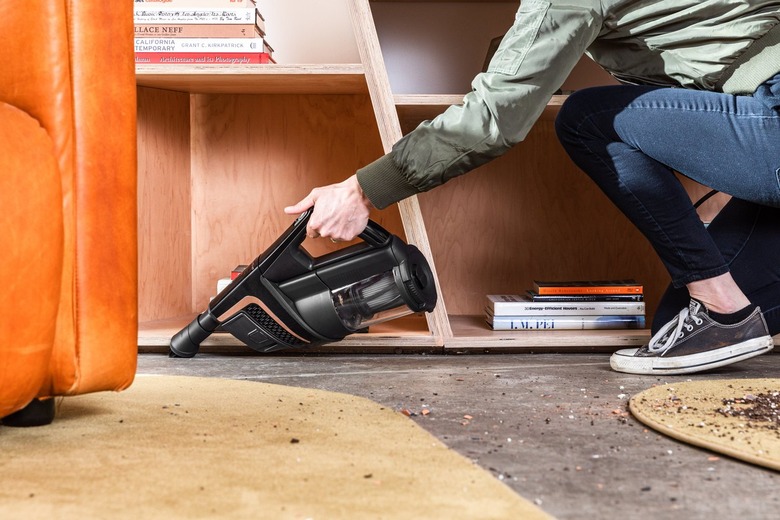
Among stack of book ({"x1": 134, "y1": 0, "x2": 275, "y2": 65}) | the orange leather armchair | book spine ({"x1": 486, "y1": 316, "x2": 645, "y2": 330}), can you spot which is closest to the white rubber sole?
book spine ({"x1": 486, "y1": 316, "x2": 645, "y2": 330})

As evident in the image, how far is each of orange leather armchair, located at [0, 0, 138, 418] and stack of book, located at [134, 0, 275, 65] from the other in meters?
0.73

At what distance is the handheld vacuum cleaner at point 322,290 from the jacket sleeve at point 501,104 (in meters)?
0.12

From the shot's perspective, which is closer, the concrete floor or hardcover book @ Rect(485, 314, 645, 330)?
the concrete floor

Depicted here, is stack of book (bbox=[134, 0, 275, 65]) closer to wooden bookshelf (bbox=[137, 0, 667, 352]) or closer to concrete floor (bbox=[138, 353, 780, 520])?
wooden bookshelf (bbox=[137, 0, 667, 352])

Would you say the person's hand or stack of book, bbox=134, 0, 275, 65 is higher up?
stack of book, bbox=134, 0, 275, 65

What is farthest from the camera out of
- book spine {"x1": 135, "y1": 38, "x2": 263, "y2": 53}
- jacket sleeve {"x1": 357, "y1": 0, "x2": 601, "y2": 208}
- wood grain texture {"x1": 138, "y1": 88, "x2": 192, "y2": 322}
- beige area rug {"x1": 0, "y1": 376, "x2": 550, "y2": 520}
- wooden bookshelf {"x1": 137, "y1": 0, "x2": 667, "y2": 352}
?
wooden bookshelf {"x1": 137, "y1": 0, "x2": 667, "y2": 352}

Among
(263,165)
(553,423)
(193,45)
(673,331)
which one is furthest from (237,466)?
(263,165)

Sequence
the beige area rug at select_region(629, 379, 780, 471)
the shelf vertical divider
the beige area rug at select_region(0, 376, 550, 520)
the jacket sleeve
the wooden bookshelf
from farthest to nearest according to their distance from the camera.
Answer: the wooden bookshelf → the shelf vertical divider → the jacket sleeve → the beige area rug at select_region(629, 379, 780, 471) → the beige area rug at select_region(0, 376, 550, 520)

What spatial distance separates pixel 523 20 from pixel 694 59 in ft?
0.99

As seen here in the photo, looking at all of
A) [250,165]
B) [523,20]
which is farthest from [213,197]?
[523,20]

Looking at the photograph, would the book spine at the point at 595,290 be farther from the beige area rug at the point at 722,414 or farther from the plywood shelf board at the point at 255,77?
the plywood shelf board at the point at 255,77

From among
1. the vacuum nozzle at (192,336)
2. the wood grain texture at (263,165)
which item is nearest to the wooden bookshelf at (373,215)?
the wood grain texture at (263,165)

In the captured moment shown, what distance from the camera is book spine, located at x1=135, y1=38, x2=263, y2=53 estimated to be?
1.61 m

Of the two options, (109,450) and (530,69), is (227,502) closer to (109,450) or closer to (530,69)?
(109,450)
